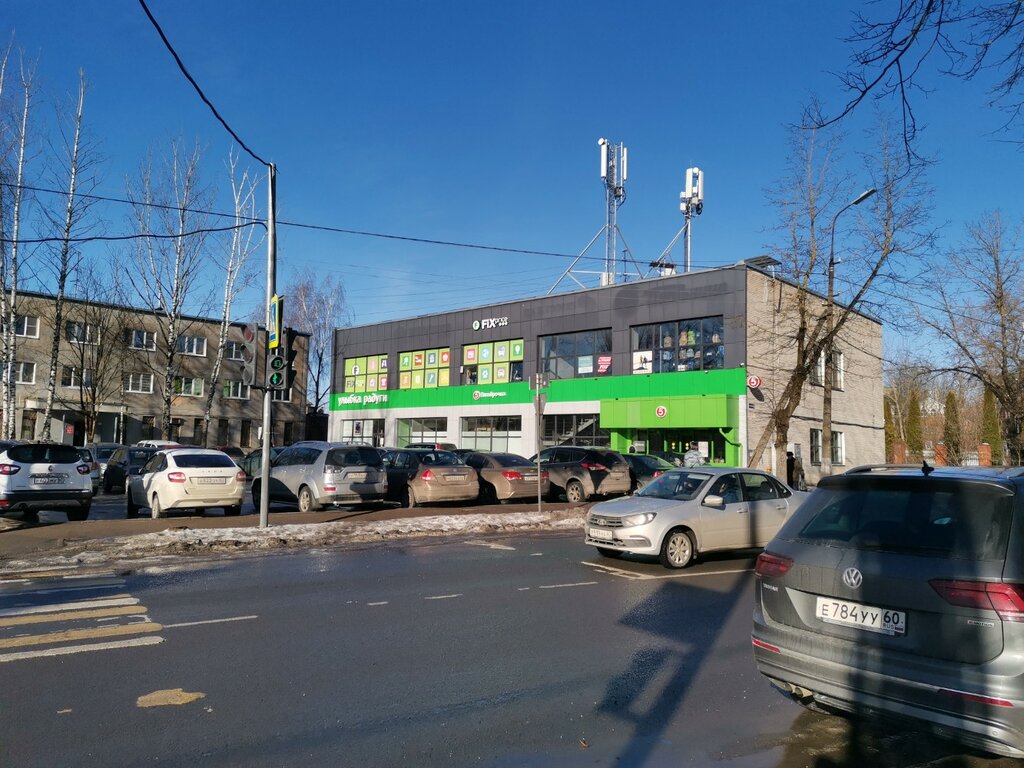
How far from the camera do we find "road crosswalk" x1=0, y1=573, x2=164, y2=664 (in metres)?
6.52

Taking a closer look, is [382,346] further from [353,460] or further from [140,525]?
[140,525]

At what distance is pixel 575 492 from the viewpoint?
21922mm

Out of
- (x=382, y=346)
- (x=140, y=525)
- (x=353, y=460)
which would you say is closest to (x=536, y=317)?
(x=382, y=346)

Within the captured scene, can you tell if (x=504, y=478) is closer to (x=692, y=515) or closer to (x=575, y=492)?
(x=575, y=492)

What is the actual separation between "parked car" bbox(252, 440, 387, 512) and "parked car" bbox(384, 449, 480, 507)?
53.7 inches

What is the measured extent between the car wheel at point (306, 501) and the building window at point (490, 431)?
22581 mm

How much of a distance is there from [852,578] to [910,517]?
1.70ft

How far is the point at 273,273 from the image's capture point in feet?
48.9

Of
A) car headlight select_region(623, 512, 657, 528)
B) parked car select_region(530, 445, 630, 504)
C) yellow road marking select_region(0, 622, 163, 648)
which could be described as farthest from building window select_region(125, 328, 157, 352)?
yellow road marking select_region(0, 622, 163, 648)

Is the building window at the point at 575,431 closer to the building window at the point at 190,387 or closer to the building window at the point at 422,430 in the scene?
the building window at the point at 422,430

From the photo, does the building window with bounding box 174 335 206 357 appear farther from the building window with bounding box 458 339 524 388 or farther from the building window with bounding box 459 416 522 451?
the building window with bounding box 459 416 522 451

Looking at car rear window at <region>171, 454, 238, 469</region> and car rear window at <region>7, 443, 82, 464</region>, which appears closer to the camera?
car rear window at <region>7, 443, 82, 464</region>

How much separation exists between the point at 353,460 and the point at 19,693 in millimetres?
12477

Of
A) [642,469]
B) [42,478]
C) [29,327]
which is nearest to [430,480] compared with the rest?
[642,469]
